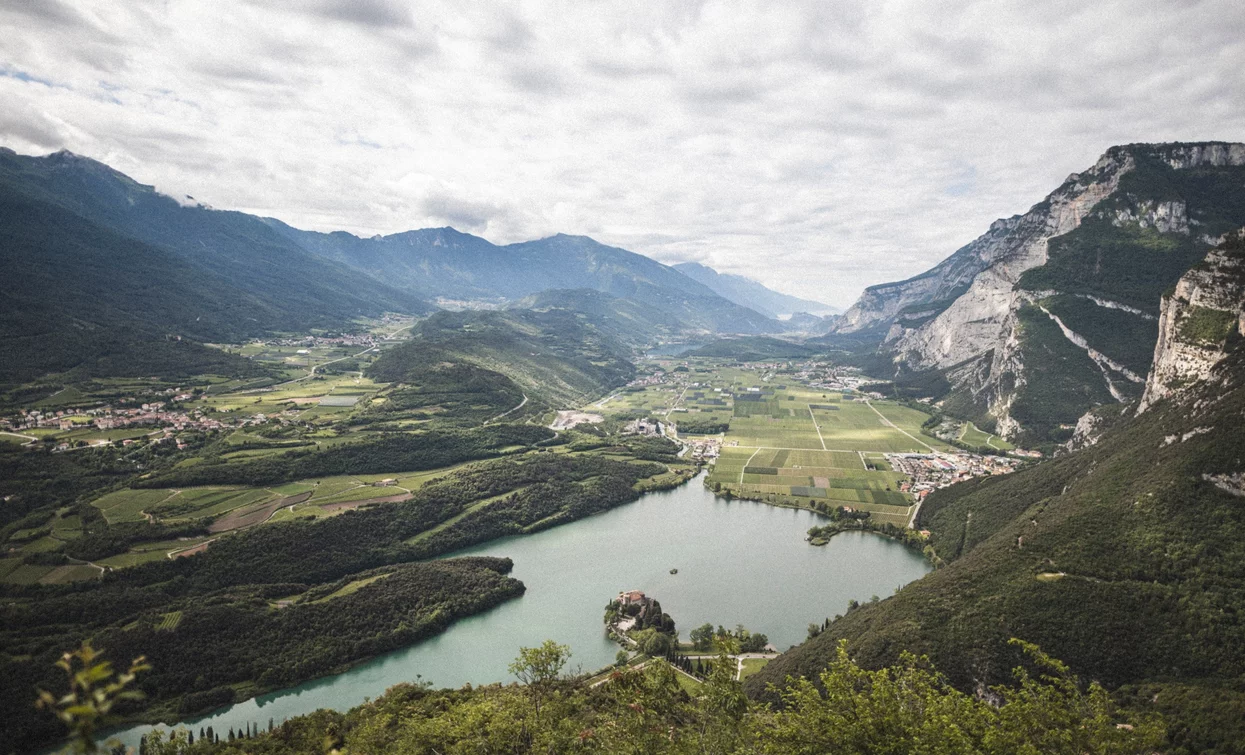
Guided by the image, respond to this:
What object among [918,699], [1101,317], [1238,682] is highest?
[1101,317]

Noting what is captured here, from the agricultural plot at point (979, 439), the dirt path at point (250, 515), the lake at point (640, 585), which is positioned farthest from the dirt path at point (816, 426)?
the dirt path at point (250, 515)

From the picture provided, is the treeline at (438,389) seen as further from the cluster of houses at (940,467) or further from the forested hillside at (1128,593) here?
the forested hillside at (1128,593)

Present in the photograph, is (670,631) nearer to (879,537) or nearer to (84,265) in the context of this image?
(879,537)

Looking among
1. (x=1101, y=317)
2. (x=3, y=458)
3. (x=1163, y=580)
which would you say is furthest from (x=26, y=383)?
(x=1101, y=317)

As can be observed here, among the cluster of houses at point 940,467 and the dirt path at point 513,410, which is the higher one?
the dirt path at point 513,410

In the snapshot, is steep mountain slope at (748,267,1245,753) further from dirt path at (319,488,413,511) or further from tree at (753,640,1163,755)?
dirt path at (319,488,413,511)

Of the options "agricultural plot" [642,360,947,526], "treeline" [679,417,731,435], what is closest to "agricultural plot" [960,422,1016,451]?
"agricultural plot" [642,360,947,526]
